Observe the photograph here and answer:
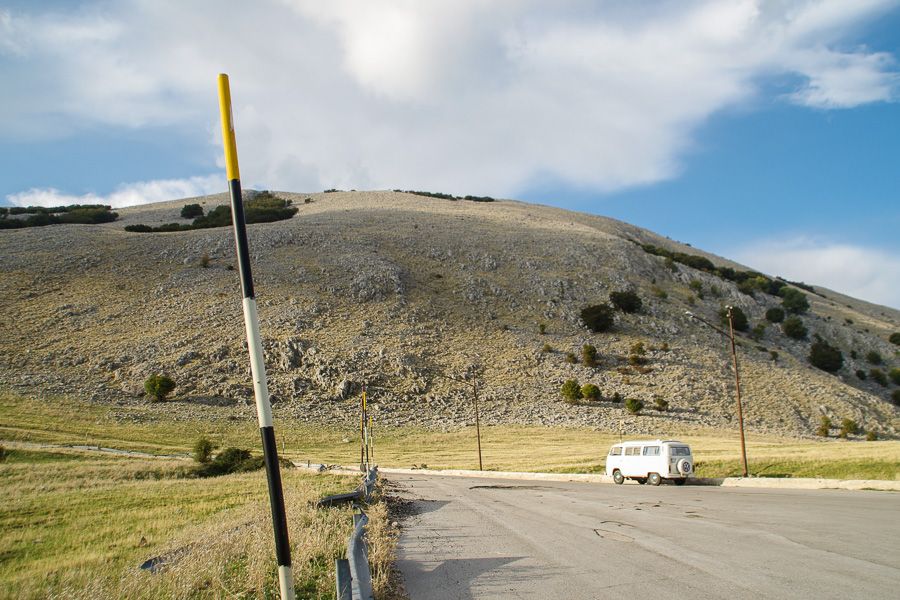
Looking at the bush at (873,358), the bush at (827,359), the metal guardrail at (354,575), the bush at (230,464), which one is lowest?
the bush at (873,358)

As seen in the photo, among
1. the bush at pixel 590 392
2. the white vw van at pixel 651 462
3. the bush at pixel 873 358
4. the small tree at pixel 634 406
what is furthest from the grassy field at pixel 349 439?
the bush at pixel 873 358

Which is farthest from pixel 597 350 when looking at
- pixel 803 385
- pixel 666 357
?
pixel 803 385

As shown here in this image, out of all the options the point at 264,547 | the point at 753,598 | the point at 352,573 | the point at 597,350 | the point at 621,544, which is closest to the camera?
the point at 352,573

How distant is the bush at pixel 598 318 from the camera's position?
7281 cm

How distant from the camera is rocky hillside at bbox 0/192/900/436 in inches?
2271

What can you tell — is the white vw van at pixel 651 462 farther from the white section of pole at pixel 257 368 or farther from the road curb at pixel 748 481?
the white section of pole at pixel 257 368

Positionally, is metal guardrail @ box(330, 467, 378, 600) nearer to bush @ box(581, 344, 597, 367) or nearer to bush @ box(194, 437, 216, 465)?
bush @ box(194, 437, 216, 465)

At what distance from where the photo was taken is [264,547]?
28.8 ft

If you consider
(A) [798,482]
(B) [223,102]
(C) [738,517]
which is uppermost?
(B) [223,102]

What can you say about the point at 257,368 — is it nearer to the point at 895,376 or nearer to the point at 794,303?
the point at 895,376

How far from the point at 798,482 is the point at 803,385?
160 ft

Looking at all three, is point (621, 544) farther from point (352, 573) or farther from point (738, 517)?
point (352, 573)

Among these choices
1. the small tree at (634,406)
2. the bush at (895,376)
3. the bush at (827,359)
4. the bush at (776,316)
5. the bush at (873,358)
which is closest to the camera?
the small tree at (634,406)

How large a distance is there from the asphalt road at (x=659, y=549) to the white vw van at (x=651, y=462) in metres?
7.76
